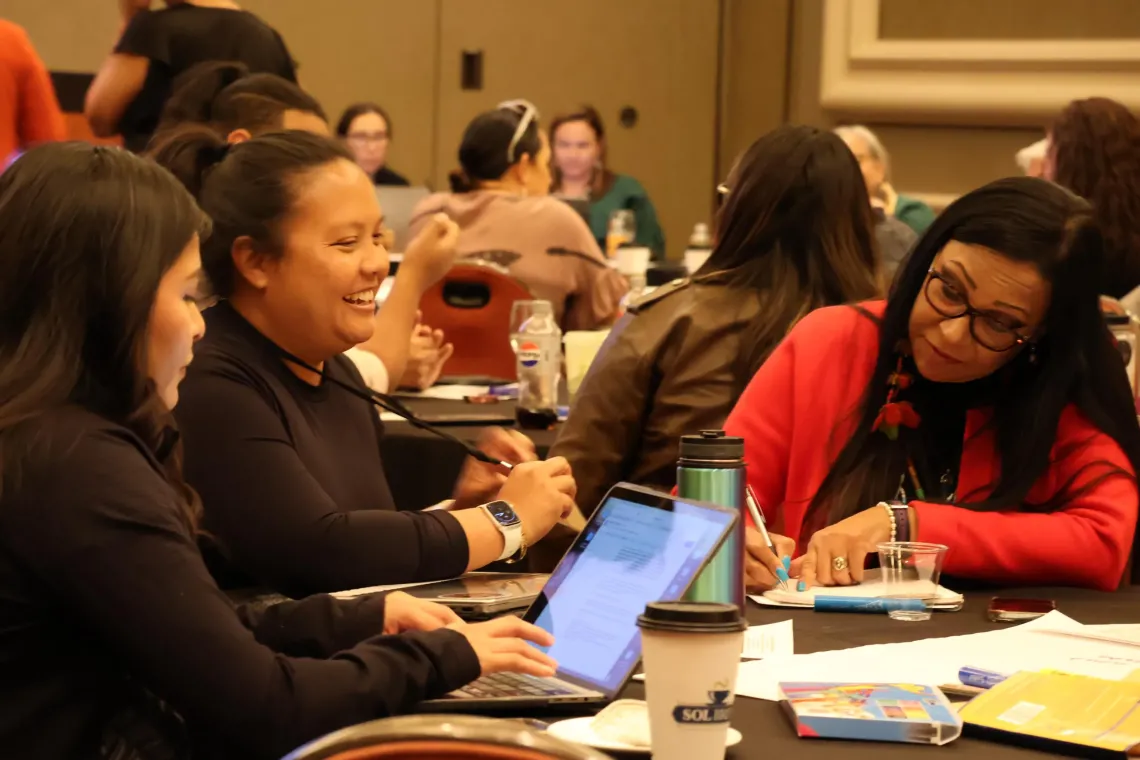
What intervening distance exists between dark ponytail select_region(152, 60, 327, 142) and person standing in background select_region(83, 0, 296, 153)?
689 mm

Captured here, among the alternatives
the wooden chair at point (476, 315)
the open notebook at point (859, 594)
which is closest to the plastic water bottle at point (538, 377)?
the wooden chair at point (476, 315)

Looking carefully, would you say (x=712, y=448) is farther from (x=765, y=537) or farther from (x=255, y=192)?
(x=255, y=192)

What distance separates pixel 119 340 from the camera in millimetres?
1428

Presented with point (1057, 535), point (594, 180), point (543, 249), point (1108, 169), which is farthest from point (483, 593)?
point (594, 180)

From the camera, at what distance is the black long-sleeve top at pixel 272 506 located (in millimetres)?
1900

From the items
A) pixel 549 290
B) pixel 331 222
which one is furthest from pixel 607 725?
pixel 549 290

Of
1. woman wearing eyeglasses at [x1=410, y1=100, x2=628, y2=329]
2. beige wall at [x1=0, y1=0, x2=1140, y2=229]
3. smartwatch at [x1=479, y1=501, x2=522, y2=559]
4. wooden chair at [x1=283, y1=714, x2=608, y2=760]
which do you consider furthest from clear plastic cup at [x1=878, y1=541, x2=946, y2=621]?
beige wall at [x1=0, y1=0, x2=1140, y2=229]

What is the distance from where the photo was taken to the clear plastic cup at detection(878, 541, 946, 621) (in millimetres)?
1893

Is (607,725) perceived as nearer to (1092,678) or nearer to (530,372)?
(1092,678)

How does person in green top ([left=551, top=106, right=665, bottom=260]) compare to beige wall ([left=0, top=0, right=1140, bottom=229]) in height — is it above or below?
below

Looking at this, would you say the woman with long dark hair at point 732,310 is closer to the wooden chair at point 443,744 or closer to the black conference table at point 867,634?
the black conference table at point 867,634

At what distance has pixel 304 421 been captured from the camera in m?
2.08

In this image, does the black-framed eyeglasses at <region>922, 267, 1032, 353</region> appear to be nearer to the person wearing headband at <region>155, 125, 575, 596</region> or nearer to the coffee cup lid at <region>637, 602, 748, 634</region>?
the person wearing headband at <region>155, 125, 575, 596</region>

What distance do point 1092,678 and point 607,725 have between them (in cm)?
52
